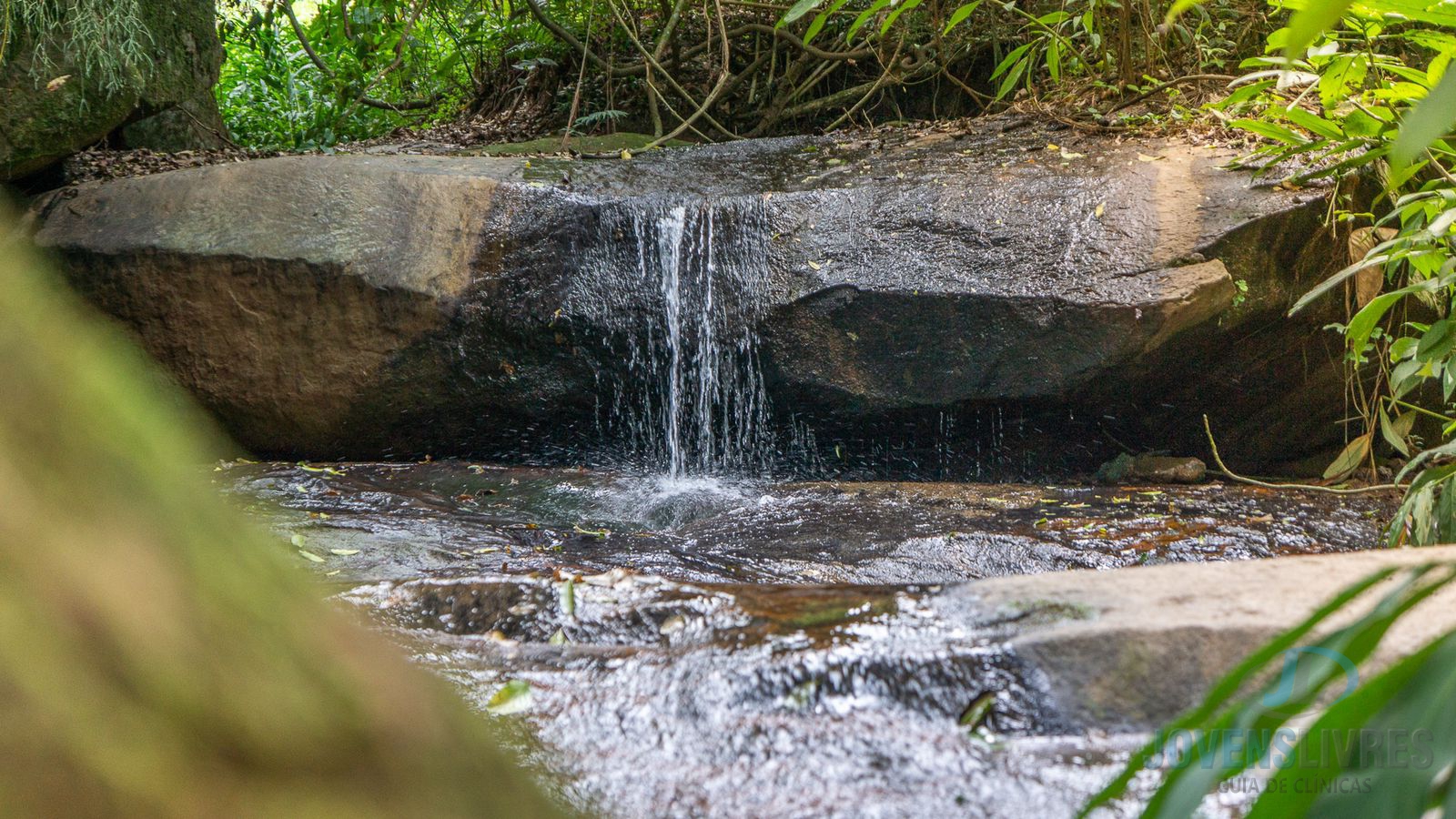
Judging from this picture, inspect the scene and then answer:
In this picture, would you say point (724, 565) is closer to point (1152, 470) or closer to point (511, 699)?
point (511, 699)

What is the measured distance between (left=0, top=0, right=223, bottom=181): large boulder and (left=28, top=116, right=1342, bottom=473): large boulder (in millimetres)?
403

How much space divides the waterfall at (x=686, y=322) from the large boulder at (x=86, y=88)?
2983mm

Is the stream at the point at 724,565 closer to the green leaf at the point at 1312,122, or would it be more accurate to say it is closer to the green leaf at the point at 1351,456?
the green leaf at the point at 1351,456

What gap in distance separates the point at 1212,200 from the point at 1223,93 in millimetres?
1621

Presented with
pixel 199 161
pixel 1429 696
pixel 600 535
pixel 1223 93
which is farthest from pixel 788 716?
pixel 199 161

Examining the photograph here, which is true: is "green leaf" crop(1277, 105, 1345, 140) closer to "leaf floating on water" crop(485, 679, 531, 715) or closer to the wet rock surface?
the wet rock surface

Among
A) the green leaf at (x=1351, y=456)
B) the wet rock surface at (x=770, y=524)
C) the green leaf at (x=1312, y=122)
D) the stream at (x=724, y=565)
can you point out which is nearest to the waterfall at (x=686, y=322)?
the stream at (x=724, y=565)

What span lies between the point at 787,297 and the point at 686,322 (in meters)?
0.55

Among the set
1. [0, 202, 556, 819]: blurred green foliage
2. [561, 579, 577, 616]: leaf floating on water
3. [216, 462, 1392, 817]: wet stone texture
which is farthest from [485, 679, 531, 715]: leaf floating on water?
[0, 202, 556, 819]: blurred green foliage

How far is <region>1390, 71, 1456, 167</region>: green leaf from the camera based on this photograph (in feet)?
1.32

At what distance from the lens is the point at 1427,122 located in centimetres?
42

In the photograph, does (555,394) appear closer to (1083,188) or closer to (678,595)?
(1083,188)

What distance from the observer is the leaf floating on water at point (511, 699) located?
5.93 feet

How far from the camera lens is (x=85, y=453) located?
0.37m
